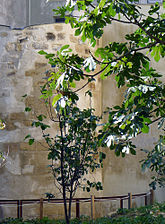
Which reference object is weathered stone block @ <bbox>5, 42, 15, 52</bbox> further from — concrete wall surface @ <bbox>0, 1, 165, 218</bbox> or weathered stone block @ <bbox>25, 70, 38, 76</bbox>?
weathered stone block @ <bbox>25, 70, 38, 76</bbox>

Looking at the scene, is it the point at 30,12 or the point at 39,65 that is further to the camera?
the point at 30,12

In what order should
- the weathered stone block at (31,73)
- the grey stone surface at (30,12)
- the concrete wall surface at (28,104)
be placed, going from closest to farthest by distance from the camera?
the concrete wall surface at (28,104) < the weathered stone block at (31,73) < the grey stone surface at (30,12)

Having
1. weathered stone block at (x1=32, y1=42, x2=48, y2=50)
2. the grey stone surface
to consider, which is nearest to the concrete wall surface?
weathered stone block at (x1=32, y1=42, x2=48, y2=50)

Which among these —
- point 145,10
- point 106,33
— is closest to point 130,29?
point 106,33

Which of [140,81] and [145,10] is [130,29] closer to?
[145,10]

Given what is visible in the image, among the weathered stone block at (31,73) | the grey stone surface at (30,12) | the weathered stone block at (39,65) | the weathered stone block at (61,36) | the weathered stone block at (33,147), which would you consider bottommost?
the weathered stone block at (33,147)

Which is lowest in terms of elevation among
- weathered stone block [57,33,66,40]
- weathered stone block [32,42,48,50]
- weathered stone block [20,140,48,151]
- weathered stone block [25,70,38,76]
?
weathered stone block [20,140,48,151]

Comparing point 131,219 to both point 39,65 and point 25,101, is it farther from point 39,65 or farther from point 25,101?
point 39,65

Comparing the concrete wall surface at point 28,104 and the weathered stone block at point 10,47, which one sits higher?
the weathered stone block at point 10,47

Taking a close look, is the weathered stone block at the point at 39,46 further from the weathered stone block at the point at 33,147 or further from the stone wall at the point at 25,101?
the weathered stone block at the point at 33,147

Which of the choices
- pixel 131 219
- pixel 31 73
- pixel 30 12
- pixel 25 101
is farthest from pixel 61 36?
pixel 30 12

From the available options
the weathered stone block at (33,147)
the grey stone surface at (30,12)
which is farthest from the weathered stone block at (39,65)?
the grey stone surface at (30,12)

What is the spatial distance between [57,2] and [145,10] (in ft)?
14.6

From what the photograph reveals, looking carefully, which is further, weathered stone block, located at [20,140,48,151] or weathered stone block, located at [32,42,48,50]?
weathered stone block, located at [32,42,48,50]
